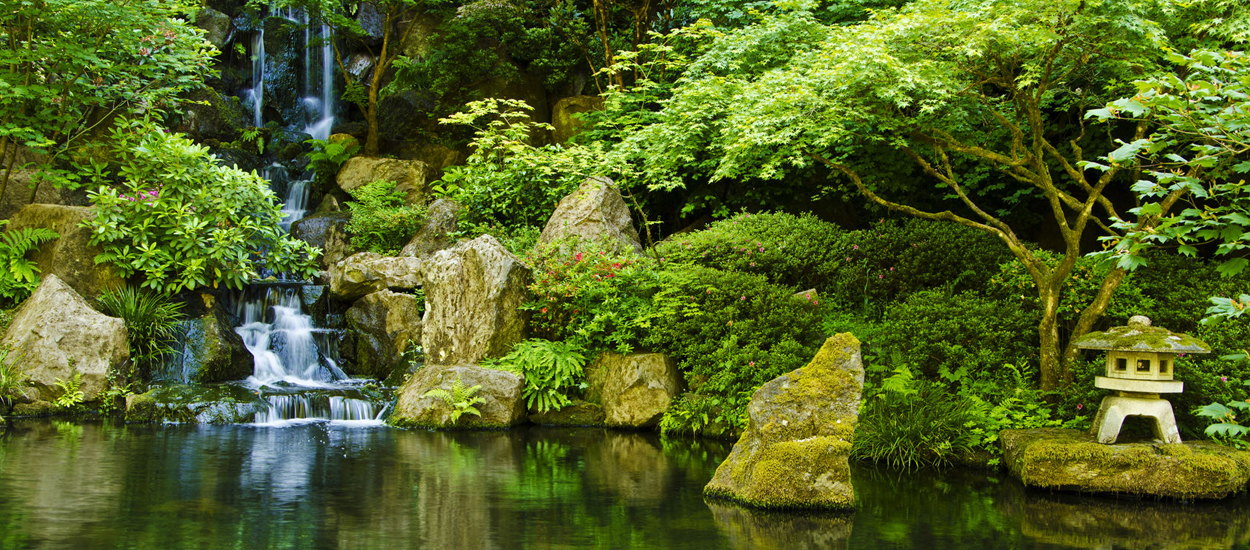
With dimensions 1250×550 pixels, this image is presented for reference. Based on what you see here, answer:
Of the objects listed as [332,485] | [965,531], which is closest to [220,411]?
[332,485]

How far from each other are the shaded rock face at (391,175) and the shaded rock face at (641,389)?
28.6 feet

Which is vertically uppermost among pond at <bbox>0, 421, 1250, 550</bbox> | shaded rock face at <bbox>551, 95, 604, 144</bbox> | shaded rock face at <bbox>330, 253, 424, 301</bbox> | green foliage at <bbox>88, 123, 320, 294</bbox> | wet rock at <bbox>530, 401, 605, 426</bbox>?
shaded rock face at <bbox>551, 95, 604, 144</bbox>

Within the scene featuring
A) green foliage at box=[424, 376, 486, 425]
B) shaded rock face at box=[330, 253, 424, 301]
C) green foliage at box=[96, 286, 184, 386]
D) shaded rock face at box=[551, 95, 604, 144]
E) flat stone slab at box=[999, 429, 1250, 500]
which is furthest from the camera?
shaded rock face at box=[551, 95, 604, 144]

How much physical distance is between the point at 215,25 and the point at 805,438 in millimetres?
18583

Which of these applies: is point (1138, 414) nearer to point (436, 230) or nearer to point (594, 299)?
point (594, 299)

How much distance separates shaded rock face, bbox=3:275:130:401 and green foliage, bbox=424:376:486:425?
4452 millimetres

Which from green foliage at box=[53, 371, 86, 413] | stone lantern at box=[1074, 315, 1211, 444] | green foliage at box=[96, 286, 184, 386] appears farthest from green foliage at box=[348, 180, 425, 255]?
stone lantern at box=[1074, 315, 1211, 444]

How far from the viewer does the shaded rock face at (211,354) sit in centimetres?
1172

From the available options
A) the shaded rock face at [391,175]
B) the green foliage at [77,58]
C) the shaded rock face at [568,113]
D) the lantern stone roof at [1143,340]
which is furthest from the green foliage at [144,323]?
the lantern stone roof at [1143,340]

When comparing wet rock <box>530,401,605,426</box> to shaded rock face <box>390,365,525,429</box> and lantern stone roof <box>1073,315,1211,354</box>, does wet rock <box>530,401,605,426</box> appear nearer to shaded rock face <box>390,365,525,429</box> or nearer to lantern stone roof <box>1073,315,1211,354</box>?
shaded rock face <box>390,365,525,429</box>

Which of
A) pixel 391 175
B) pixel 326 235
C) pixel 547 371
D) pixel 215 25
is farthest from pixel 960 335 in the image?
pixel 215 25

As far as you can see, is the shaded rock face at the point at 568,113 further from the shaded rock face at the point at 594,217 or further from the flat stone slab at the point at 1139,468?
the flat stone slab at the point at 1139,468

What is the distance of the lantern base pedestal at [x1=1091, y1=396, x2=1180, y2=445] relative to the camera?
24.0 ft

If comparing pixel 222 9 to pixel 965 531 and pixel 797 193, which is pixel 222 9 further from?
pixel 965 531
